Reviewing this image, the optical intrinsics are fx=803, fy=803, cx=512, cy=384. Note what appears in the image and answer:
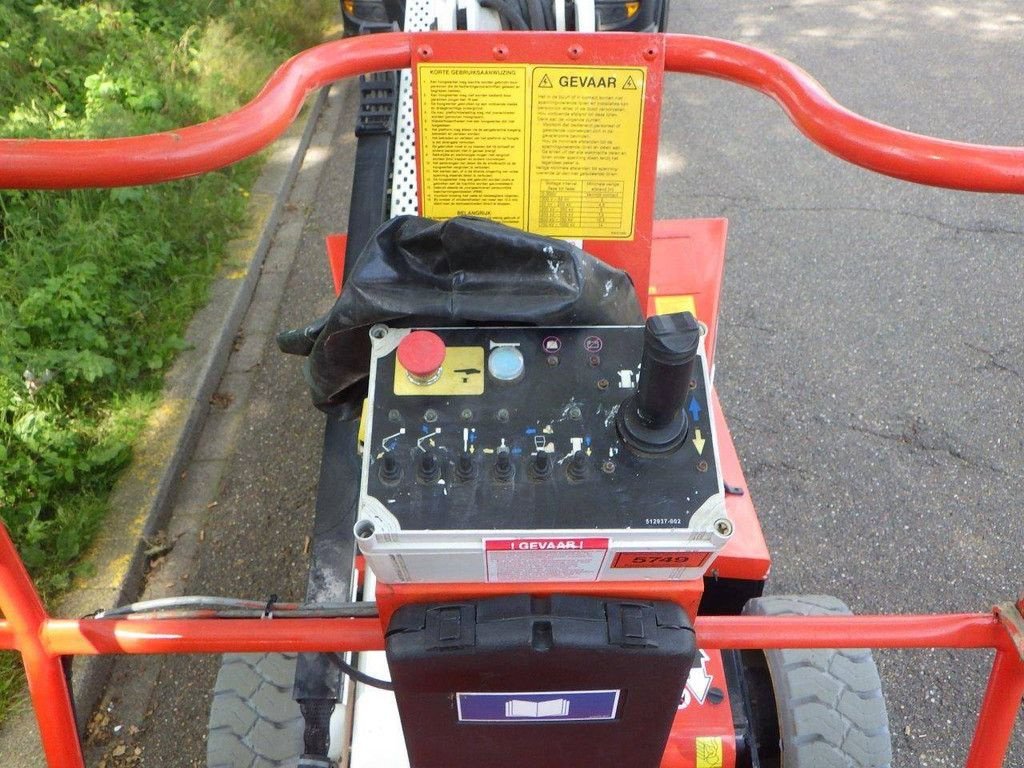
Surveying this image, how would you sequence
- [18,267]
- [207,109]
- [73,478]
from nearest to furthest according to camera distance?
[73,478], [18,267], [207,109]

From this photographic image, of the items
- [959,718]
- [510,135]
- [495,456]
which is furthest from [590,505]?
[959,718]

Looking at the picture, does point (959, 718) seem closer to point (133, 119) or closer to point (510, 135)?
point (510, 135)

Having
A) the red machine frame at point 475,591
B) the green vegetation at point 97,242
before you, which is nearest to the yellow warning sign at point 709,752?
the red machine frame at point 475,591

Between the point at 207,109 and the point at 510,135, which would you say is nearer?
the point at 510,135

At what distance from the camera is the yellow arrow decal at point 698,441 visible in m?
0.99

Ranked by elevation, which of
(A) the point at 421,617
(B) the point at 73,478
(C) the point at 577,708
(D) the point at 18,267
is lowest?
(B) the point at 73,478

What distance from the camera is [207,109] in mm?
3854

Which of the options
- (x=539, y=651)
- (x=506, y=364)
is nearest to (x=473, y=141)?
(x=506, y=364)

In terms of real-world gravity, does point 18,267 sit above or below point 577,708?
below

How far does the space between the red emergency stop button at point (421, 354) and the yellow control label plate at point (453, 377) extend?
25mm

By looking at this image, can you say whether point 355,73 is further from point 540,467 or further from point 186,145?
point 540,467

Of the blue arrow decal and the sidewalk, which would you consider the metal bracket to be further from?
the sidewalk

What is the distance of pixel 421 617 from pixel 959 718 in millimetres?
1770

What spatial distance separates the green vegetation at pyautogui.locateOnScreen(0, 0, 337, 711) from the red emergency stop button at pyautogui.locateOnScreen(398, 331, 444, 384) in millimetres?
1733
